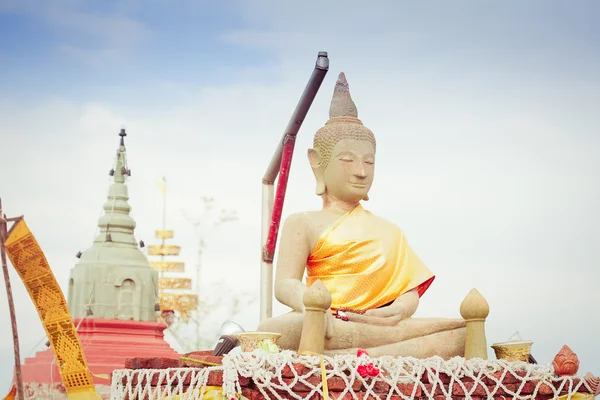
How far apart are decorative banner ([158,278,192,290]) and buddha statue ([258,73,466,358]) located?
18293 millimetres

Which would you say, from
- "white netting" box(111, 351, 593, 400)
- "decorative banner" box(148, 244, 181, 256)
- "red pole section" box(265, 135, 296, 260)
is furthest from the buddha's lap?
"decorative banner" box(148, 244, 181, 256)

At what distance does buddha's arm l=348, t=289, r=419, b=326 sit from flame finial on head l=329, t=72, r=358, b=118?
1782 mm

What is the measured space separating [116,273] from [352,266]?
13.2m

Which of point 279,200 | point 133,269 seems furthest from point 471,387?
point 133,269

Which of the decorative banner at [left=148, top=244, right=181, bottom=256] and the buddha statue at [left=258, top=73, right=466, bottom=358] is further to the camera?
the decorative banner at [left=148, top=244, right=181, bottom=256]

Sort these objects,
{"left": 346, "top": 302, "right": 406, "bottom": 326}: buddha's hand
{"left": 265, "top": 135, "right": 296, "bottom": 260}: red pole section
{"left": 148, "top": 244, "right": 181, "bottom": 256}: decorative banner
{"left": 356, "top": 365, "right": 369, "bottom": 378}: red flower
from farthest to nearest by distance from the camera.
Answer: {"left": 148, "top": 244, "right": 181, "bottom": 256}: decorative banner → {"left": 265, "top": 135, "right": 296, "bottom": 260}: red pole section → {"left": 346, "top": 302, "right": 406, "bottom": 326}: buddha's hand → {"left": 356, "top": 365, "right": 369, "bottom": 378}: red flower

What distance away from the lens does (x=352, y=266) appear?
8734mm

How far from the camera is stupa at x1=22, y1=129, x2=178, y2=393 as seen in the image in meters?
20.3

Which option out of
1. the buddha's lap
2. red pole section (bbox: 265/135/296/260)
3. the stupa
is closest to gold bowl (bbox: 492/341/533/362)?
the buddha's lap

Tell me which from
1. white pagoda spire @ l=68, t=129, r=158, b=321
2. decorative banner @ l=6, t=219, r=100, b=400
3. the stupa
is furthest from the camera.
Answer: white pagoda spire @ l=68, t=129, r=158, b=321

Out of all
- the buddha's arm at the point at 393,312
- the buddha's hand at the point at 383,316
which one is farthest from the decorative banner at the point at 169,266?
the buddha's hand at the point at 383,316

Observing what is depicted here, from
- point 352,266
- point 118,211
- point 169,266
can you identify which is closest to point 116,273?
point 118,211

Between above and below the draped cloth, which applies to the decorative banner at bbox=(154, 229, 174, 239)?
above

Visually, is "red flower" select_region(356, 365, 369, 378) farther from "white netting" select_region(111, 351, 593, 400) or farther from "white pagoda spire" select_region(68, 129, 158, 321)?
"white pagoda spire" select_region(68, 129, 158, 321)
